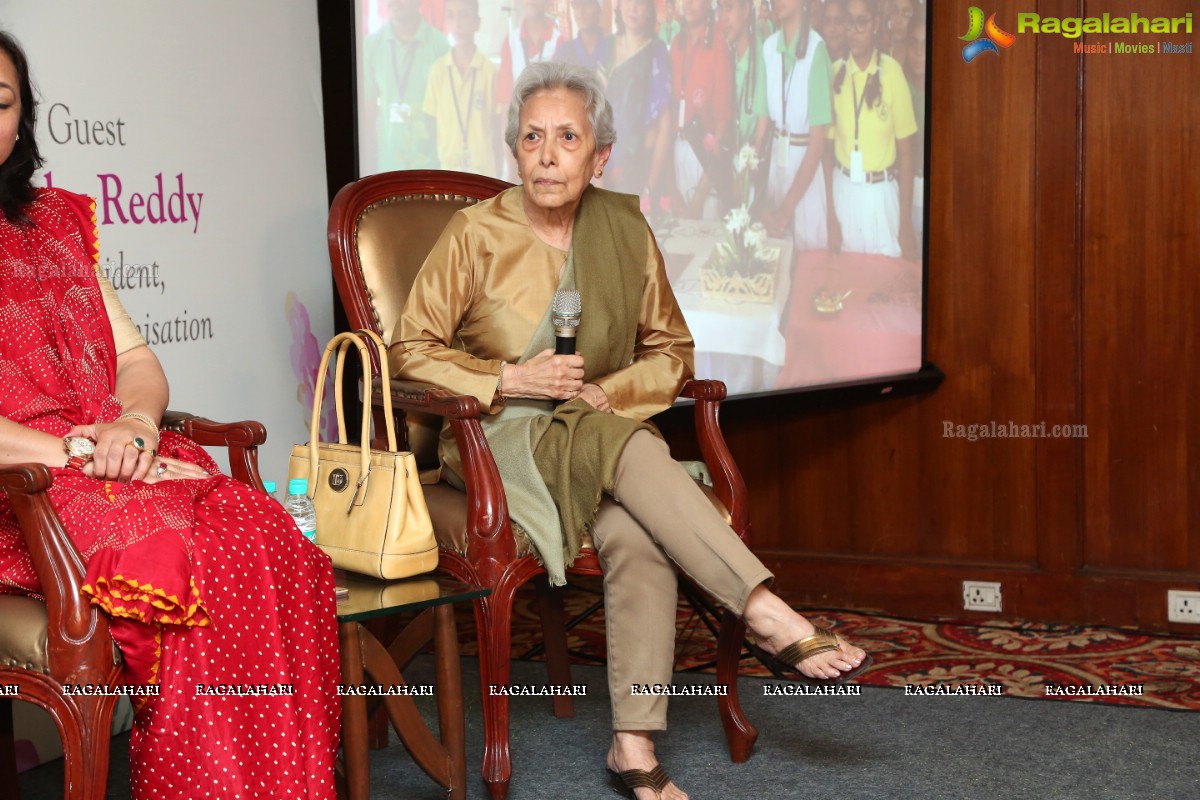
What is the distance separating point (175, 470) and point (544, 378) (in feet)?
2.49

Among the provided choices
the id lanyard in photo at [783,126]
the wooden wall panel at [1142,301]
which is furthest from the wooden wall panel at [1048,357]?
the id lanyard in photo at [783,126]

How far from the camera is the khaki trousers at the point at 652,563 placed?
7.45 feet

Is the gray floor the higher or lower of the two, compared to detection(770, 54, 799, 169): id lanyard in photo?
lower

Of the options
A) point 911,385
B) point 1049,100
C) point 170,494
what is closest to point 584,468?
point 170,494

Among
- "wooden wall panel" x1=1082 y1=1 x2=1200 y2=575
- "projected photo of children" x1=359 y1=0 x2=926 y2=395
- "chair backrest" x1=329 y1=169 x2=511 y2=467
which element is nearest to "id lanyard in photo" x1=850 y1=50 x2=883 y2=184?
"projected photo of children" x1=359 y1=0 x2=926 y2=395

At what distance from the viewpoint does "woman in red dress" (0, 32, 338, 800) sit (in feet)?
5.52

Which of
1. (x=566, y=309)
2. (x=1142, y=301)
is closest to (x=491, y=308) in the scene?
(x=566, y=309)

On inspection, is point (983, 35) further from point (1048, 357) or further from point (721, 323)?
point (721, 323)

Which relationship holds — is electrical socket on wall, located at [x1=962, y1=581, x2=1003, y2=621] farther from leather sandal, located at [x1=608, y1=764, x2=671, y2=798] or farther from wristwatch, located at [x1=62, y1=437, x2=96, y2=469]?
wristwatch, located at [x1=62, y1=437, x2=96, y2=469]

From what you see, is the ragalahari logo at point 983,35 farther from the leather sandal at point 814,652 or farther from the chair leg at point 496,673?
the chair leg at point 496,673

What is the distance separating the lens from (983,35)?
373 cm

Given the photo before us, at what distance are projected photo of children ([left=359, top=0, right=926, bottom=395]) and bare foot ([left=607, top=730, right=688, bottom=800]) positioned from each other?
126 centimetres

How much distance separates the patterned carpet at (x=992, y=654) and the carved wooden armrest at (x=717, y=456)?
31.1 inches

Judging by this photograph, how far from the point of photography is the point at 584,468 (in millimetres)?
2340
